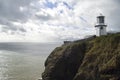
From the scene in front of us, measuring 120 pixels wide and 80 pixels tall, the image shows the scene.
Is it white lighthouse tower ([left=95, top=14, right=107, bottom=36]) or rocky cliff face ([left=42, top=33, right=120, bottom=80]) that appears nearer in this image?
rocky cliff face ([left=42, top=33, right=120, bottom=80])

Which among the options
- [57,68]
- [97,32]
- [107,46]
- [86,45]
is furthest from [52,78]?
[97,32]

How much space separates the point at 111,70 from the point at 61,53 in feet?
53.4

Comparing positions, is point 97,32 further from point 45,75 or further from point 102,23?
point 45,75

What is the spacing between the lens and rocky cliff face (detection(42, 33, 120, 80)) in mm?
49375

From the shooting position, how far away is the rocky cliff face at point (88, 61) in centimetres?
4938

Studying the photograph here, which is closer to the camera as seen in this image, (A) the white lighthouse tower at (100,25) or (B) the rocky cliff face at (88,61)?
(B) the rocky cliff face at (88,61)

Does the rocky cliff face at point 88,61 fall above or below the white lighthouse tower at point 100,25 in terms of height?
below

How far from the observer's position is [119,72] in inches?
1877

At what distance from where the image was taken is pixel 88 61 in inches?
2185

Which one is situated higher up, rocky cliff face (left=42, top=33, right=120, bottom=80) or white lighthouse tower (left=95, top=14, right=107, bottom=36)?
white lighthouse tower (left=95, top=14, right=107, bottom=36)

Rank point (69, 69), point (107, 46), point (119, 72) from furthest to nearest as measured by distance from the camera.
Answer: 1. point (69, 69)
2. point (107, 46)
3. point (119, 72)

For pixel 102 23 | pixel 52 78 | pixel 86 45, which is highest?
pixel 102 23

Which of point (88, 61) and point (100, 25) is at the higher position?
point (100, 25)

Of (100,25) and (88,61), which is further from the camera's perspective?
(100,25)
